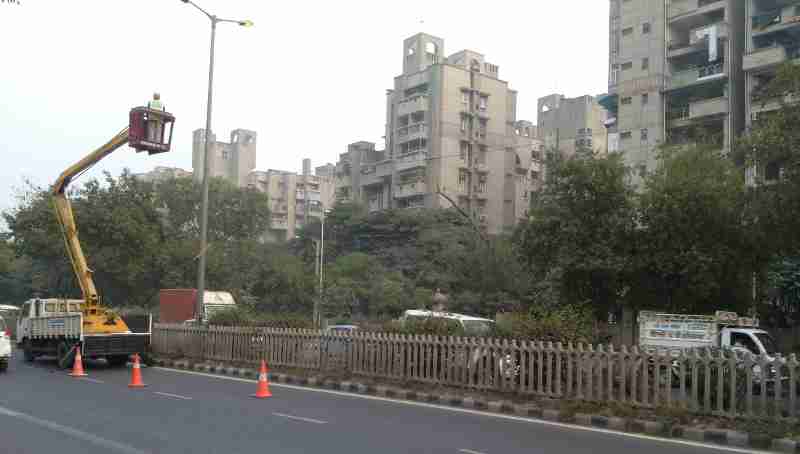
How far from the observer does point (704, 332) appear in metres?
20.3

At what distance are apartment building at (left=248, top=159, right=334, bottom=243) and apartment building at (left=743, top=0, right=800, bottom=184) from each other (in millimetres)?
56631

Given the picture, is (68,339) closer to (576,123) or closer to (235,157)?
(576,123)

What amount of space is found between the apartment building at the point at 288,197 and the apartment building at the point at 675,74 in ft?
160

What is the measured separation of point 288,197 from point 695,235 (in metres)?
73.1

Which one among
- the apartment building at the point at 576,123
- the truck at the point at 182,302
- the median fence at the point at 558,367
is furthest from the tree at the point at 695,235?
the apartment building at the point at 576,123

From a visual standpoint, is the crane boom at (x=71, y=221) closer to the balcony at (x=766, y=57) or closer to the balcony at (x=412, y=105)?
the balcony at (x=766, y=57)

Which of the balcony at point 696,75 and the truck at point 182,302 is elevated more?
the balcony at point 696,75

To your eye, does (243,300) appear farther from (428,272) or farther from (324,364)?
(324,364)

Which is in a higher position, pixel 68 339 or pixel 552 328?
pixel 552 328

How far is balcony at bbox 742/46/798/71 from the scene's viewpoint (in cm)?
3928

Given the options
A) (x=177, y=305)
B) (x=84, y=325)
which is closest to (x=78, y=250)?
(x=84, y=325)

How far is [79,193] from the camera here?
35.9m

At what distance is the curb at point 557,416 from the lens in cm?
1037

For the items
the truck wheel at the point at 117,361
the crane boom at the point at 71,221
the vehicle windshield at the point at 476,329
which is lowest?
the truck wheel at the point at 117,361
